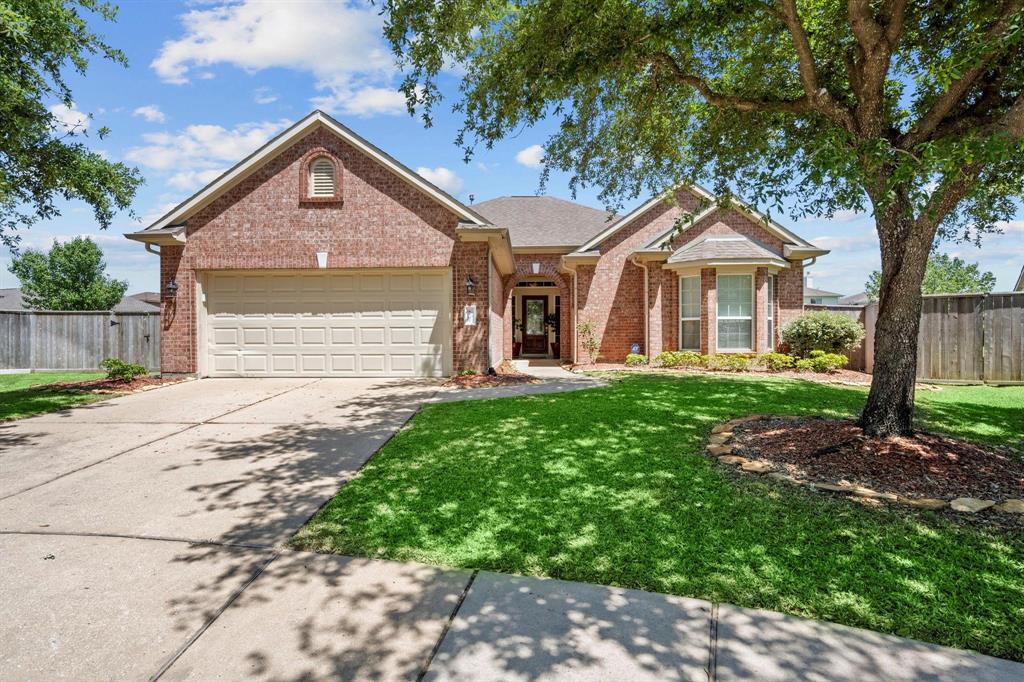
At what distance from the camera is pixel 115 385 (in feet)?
35.7

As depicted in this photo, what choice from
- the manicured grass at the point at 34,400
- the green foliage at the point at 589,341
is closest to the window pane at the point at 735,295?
the green foliage at the point at 589,341

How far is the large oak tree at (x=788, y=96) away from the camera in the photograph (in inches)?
185

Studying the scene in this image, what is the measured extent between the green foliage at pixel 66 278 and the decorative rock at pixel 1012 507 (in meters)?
37.8

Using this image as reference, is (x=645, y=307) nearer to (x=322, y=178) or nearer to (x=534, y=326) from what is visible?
(x=534, y=326)

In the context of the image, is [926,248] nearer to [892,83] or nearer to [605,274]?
[892,83]

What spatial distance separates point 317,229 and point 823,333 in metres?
12.9

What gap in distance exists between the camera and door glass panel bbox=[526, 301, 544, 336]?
67.9 ft

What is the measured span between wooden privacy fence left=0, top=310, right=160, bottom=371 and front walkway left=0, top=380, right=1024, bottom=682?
12853mm

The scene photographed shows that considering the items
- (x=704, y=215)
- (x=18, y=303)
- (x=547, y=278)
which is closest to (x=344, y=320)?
(x=547, y=278)

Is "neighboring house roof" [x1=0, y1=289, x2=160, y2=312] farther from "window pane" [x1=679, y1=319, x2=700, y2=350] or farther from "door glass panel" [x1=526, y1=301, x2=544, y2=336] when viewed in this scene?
"window pane" [x1=679, y1=319, x2=700, y2=350]

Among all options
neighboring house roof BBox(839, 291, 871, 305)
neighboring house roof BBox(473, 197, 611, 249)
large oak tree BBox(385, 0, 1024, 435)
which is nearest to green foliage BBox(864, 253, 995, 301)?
neighboring house roof BBox(839, 291, 871, 305)

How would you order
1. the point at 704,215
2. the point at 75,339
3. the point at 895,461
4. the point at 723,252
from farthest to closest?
the point at 75,339, the point at 704,215, the point at 723,252, the point at 895,461

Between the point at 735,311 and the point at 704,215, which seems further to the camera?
the point at 704,215

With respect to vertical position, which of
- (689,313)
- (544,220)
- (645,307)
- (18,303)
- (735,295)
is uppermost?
(544,220)
